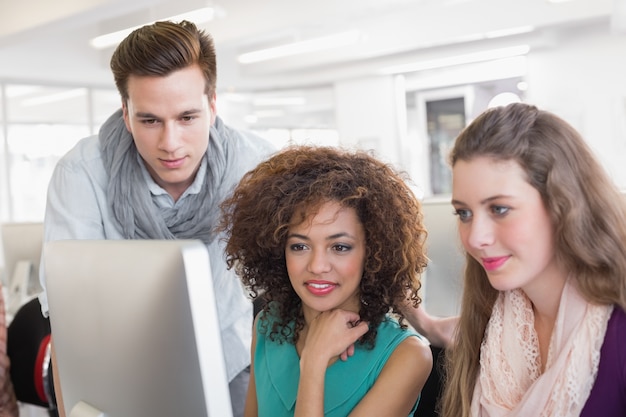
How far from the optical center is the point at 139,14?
678 cm

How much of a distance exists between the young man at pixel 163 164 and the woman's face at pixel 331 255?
1.28 ft

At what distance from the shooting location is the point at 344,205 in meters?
1.42

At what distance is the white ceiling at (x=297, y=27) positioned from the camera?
582 cm

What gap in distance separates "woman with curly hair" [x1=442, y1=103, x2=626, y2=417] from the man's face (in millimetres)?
653

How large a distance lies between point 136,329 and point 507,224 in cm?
64

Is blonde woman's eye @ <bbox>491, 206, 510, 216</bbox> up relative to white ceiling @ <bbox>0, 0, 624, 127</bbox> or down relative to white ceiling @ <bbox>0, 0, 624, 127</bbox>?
down

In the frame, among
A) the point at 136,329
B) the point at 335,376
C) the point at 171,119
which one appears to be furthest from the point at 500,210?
the point at 171,119

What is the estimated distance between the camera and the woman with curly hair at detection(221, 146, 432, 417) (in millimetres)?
1372

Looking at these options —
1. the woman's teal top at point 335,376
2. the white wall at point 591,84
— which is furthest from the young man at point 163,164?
the white wall at point 591,84

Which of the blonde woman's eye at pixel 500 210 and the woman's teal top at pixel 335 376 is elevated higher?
the blonde woman's eye at pixel 500 210

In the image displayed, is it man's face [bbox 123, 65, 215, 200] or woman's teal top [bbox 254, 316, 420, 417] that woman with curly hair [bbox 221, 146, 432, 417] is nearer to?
woman's teal top [bbox 254, 316, 420, 417]

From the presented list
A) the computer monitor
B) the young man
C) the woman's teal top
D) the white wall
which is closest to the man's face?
the young man

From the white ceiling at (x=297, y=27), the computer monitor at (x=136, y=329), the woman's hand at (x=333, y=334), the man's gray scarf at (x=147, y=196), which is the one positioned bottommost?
the woman's hand at (x=333, y=334)

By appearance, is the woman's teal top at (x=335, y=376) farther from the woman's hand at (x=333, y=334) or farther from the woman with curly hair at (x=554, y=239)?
the woman with curly hair at (x=554, y=239)
